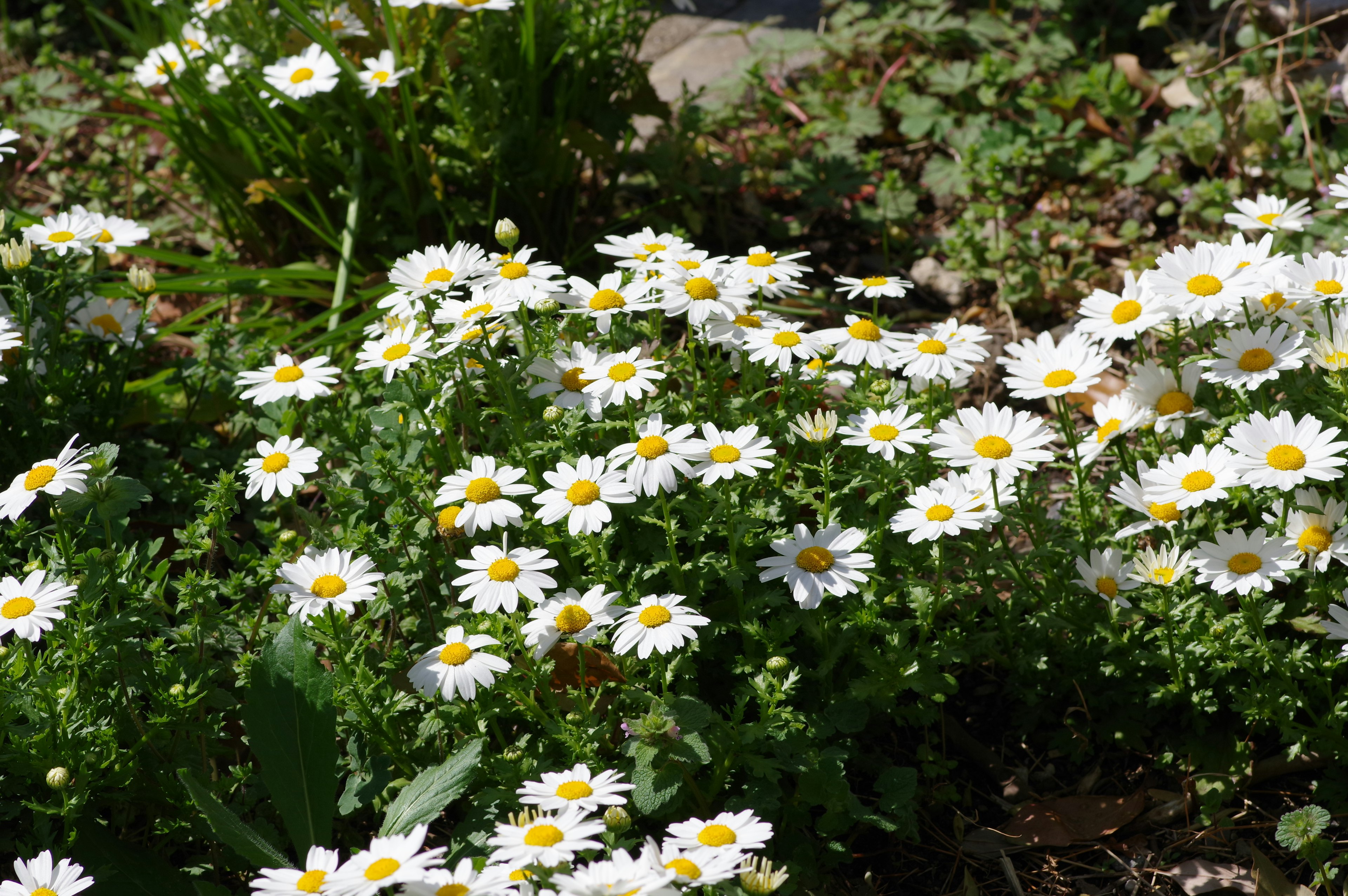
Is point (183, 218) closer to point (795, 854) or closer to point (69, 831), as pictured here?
point (69, 831)

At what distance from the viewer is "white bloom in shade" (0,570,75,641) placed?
1.76 meters

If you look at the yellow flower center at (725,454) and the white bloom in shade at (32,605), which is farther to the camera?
the yellow flower center at (725,454)

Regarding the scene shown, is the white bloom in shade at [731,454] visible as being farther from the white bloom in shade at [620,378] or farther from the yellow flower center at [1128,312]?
the yellow flower center at [1128,312]

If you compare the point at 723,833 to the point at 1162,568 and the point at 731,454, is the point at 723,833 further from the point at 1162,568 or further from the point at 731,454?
the point at 1162,568

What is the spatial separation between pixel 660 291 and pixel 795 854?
1.11 m

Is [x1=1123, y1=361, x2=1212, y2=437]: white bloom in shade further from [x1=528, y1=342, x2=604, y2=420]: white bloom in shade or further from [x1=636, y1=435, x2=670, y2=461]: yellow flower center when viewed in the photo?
[x1=528, y1=342, x2=604, y2=420]: white bloom in shade

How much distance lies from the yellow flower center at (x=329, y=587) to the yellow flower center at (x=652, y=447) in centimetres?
56

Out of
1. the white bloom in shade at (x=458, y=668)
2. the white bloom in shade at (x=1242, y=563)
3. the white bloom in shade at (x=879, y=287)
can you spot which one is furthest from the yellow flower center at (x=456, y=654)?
the white bloom in shade at (x=1242, y=563)

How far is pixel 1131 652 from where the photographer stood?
2117mm

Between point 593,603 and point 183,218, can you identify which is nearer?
point 593,603

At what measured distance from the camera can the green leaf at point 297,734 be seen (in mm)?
1844

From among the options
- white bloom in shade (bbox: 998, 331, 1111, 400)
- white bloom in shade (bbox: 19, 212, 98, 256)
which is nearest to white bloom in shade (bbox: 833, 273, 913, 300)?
white bloom in shade (bbox: 998, 331, 1111, 400)

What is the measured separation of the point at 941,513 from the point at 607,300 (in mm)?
751

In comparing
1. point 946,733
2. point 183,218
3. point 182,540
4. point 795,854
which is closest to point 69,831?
point 182,540
